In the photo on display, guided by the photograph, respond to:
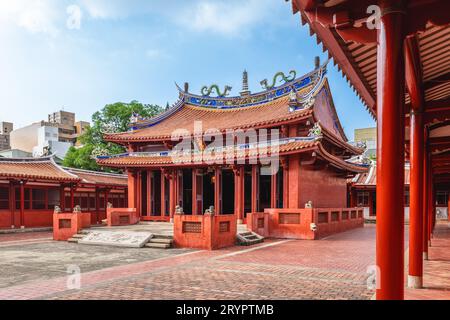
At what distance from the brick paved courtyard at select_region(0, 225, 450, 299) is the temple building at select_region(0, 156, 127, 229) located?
7611mm

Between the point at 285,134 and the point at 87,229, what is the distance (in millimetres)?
9983

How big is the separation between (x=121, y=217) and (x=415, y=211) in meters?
15.3

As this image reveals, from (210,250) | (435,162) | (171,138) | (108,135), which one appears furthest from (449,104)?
(108,135)

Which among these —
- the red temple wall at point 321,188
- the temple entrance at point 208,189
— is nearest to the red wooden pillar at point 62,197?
the temple entrance at point 208,189

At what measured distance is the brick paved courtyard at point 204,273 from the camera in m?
6.38

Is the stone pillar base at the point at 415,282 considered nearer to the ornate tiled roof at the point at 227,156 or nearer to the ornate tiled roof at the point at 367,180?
the ornate tiled roof at the point at 227,156

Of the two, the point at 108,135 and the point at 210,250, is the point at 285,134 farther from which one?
the point at 108,135

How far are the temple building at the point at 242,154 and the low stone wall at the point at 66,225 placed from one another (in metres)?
5.09

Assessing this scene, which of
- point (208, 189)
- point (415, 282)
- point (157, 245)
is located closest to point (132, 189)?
point (208, 189)

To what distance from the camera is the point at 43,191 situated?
21359 millimetres

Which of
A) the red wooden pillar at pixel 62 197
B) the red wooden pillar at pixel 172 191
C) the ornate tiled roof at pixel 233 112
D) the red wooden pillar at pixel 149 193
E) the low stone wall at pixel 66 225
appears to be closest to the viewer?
the low stone wall at pixel 66 225

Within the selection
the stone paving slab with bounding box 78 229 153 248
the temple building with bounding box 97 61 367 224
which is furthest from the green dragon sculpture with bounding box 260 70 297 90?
the stone paving slab with bounding box 78 229 153 248

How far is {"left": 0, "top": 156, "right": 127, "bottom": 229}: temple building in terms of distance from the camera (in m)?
19.3
